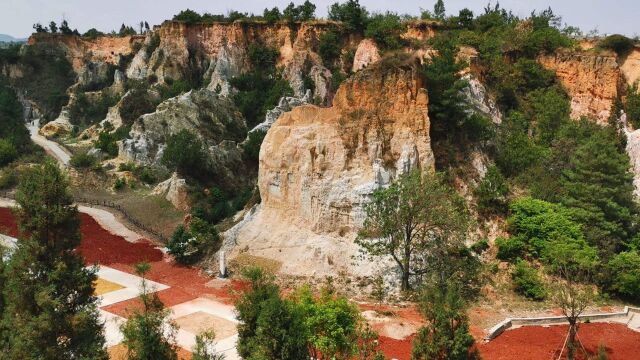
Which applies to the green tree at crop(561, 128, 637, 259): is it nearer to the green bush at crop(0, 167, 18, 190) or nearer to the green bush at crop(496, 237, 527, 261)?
the green bush at crop(496, 237, 527, 261)

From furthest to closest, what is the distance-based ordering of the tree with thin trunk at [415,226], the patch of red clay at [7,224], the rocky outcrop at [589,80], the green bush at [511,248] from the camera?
the rocky outcrop at [589,80] → the patch of red clay at [7,224] → the green bush at [511,248] → the tree with thin trunk at [415,226]

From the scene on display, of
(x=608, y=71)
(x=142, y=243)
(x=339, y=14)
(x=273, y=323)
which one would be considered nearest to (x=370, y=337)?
(x=273, y=323)

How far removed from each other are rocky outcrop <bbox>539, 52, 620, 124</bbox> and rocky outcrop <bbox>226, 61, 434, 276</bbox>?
59.7ft

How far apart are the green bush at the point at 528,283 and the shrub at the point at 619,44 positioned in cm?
2418

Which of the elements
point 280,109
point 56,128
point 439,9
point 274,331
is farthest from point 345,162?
point 56,128

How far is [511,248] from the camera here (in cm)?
2545

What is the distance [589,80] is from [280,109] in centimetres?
2512

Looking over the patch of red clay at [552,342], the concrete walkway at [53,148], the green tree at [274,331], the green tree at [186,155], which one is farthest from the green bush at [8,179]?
the patch of red clay at [552,342]

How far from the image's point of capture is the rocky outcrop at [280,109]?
1873 inches

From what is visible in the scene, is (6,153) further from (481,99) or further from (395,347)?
(395,347)

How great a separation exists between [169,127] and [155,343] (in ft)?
127

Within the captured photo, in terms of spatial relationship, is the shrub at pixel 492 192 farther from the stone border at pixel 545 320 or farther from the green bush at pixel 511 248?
the stone border at pixel 545 320

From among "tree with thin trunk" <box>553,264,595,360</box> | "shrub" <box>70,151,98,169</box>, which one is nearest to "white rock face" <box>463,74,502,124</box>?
"tree with thin trunk" <box>553,264,595,360</box>

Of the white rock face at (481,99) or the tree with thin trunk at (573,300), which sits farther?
the white rock face at (481,99)
